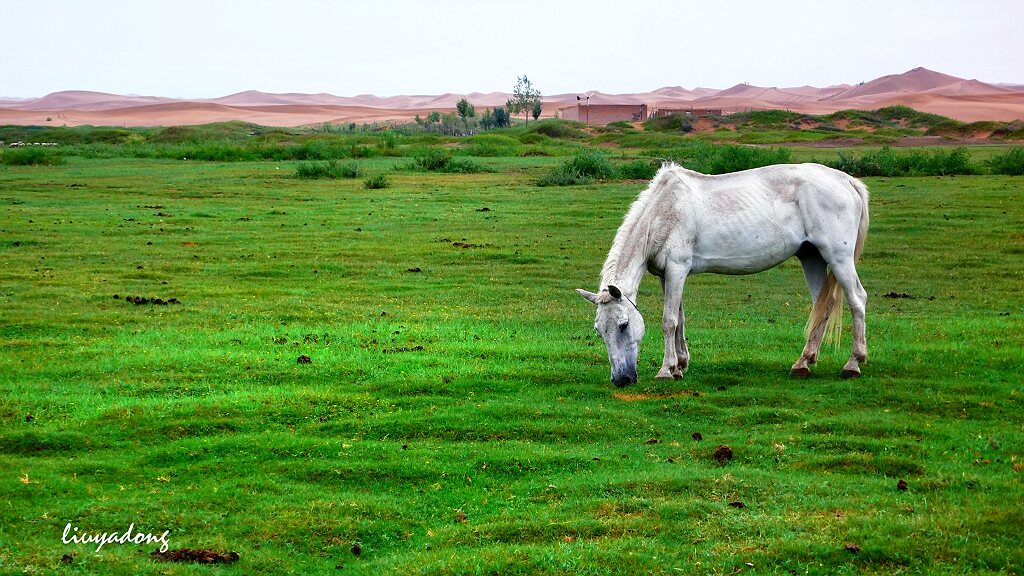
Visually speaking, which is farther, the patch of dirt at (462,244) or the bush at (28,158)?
the bush at (28,158)

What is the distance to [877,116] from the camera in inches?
3004

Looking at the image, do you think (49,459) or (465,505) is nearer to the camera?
(465,505)

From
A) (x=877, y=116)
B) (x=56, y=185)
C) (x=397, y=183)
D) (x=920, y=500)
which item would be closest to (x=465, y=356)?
(x=920, y=500)

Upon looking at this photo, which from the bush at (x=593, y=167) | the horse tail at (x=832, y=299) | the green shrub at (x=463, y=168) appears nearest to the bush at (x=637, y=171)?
the bush at (x=593, y=167)

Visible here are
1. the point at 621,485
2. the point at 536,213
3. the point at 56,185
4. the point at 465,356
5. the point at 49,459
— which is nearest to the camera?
the point at 621,485

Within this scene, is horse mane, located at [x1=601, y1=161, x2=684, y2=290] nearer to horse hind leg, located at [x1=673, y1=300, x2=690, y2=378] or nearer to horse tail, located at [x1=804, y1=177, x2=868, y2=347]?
horse hind leg, located at [x1=673, y1=300, x2=690, y2=378]

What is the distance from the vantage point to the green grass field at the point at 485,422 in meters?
6.20

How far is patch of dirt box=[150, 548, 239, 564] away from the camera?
19.7ft

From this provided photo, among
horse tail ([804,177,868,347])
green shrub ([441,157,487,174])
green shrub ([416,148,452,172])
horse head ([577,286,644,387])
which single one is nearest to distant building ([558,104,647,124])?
green shrub ([416,148,452,172])

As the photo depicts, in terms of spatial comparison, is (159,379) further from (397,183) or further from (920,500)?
(397,183)

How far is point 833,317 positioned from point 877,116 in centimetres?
7229

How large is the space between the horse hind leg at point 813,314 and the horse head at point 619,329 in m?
2.11

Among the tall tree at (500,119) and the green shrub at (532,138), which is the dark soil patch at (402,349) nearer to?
the green shrub at (532,138)

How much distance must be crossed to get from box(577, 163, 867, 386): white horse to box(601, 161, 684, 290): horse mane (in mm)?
12
